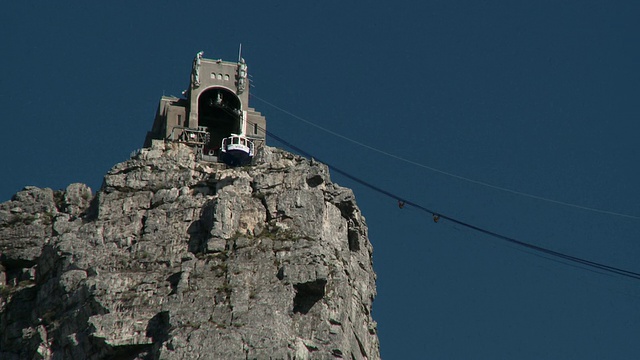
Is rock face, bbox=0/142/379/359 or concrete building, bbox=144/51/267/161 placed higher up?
concrete building, bbox=144/51/267/161

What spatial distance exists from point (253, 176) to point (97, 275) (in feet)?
55.6

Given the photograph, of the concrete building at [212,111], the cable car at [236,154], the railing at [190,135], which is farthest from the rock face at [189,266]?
the concrete building at [212,111]

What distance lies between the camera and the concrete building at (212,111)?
170625mm

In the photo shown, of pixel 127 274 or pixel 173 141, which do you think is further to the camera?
pixel 173 141

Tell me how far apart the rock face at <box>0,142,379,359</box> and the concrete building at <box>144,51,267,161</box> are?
23.5 ft

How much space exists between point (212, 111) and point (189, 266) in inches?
1427

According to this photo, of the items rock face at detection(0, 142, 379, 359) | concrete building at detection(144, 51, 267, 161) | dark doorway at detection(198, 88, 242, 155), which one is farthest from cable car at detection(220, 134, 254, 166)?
dark doorway at detection(198, 88, 242, 155)

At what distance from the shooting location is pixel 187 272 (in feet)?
469

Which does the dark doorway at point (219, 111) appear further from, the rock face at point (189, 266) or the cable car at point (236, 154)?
the rock face at point (189, 266)

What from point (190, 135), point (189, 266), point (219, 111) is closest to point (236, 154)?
point (190, 135)

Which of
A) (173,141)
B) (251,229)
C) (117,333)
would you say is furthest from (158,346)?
(173,141)

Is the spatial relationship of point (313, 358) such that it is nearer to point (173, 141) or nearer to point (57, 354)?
point (57, 354)

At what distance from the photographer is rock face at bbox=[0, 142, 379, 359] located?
5428 inches

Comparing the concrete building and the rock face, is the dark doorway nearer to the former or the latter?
the concrete building
